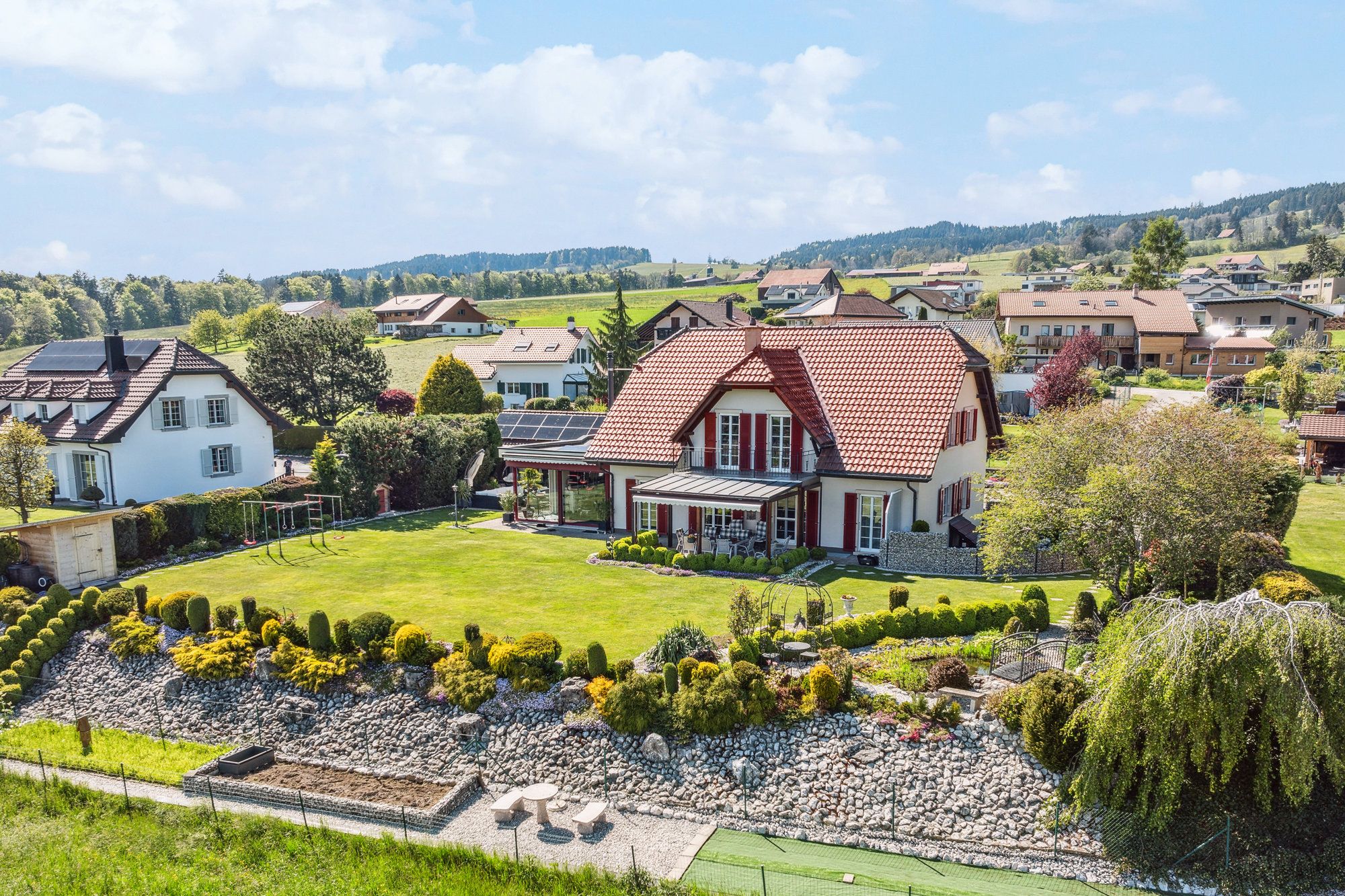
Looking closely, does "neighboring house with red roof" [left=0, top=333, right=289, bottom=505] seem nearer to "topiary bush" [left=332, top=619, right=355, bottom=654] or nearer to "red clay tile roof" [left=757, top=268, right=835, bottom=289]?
"topiary bush" [left=332, top=619, right=355, bottom=654]

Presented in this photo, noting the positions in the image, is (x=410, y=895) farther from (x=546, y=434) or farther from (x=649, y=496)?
(x=546, y=434)

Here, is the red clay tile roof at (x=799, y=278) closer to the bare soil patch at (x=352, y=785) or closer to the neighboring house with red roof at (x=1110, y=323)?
the neighboring house with red roof at (x=1110, y=323)

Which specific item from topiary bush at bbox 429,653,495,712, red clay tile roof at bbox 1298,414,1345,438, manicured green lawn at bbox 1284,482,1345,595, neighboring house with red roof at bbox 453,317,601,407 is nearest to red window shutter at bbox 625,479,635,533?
topiary bush at bbox 429,653,495,712

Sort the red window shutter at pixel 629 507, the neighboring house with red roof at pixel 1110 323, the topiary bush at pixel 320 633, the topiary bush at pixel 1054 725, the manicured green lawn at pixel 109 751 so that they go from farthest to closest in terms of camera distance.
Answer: the neighboring house with red roof at pixel 1110 323, the red window shutter at pixel 629 507, the topiary bush at pixel 320 633, the manicured green lawn at pixel 109 751, the topiary bush at pixel 1054 725

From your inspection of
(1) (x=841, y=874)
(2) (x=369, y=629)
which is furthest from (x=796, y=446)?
(1) (x=841, y=874)

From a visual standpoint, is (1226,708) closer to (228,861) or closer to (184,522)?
(228,861)

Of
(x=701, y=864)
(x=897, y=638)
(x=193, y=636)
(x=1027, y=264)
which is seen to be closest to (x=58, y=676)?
(x=193, y=636)

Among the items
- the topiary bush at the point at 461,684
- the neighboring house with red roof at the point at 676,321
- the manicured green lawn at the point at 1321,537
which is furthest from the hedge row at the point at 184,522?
the neighboring house with red roof at the point at 676,321
